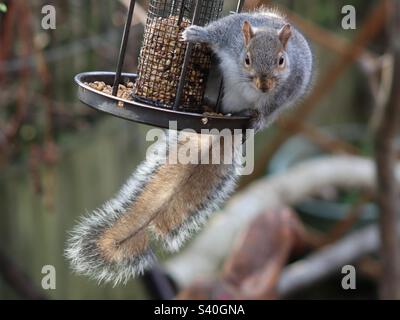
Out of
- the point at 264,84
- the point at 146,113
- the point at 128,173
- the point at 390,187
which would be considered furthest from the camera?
the point at 128,173

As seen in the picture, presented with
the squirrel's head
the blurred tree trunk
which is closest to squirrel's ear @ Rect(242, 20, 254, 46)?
A: the squirrel's head

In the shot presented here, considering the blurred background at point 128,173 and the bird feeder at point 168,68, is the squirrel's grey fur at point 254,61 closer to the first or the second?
the bird feeder at point 168,68

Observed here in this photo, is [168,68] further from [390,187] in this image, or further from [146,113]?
[390,187]

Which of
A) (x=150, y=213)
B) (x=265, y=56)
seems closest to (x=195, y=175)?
(x=150, y=213)

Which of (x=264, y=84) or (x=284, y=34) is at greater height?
(x=284, y=34)

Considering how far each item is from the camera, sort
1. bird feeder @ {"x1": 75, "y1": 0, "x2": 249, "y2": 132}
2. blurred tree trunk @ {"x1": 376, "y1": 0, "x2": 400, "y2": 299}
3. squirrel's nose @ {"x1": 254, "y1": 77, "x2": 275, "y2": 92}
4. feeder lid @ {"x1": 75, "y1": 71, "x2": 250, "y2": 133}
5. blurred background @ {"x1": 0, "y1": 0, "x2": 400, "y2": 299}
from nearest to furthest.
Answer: feeder lid @ {"x1": 75, "y1": 71, "x2": 250, "y2": 133} → squirrel's nose @ {"x1": 254, "y1": 77, "x2": 275, "y2": 92} → bird feeder @ {"x1": 75, "y1": 0, "x2": 249, "y2": 132} → blurred tree trunk @ {"x1": 376, "y1": 0, "x2": 400, "y2": 299} → blurred background @ {"x1": 0, "y1": 0, "x2": 400, "y2": 299}

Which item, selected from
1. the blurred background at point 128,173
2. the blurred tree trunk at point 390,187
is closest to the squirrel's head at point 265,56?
the blurred background at point 128,173

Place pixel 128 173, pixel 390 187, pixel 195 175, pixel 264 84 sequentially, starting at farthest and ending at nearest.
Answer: pixel 128 173
pixel 390 187
pixel 195 175
pixel 264 84

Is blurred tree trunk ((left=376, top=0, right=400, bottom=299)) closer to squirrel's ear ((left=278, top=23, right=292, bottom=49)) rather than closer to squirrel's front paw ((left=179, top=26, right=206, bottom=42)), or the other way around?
squirrel's ear ((left=278, top=23, right=292, bottom=49))
